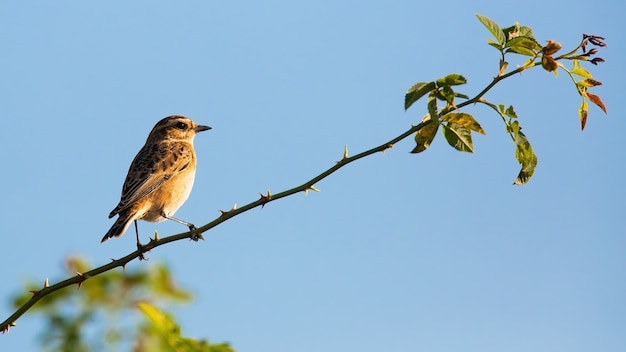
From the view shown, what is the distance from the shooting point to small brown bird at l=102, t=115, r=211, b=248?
8.41 m

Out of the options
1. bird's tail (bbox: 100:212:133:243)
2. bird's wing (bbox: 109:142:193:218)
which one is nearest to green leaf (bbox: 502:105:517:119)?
bird's tail (bbox: 100:212:133:243)

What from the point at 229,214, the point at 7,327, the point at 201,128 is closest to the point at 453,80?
the point at 229,214

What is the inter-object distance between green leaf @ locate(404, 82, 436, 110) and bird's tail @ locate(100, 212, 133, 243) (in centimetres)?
475

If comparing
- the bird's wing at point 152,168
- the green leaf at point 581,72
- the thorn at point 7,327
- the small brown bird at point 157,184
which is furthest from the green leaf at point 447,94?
the bird's wing at point 152,168

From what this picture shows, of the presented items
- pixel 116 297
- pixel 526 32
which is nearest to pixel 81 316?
pixel 116 297

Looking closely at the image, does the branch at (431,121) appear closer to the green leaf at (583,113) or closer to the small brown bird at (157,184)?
the green leaf at (583,113)

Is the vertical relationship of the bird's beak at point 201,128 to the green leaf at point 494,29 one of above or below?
above

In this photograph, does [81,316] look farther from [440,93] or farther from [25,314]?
[440,93]

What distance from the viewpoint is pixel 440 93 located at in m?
3.79

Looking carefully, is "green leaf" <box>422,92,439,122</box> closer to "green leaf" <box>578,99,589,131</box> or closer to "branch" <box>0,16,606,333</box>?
"branch" <box>0,16,606,333</box>

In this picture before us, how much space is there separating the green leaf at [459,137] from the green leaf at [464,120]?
21 millimetres

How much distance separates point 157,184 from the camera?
29.6ft

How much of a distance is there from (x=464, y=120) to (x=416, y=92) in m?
0.41

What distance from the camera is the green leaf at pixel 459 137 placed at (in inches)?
153
